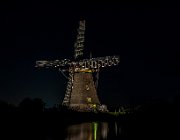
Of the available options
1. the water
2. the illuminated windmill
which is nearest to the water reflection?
the water

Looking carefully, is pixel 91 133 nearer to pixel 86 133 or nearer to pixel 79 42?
pixel 86 133

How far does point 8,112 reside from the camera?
36.8 m

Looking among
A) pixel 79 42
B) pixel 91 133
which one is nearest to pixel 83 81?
pixel 79 42

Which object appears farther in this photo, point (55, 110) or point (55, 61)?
point (55, 61)

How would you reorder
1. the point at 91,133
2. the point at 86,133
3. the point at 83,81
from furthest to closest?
the point at 83,81, the point at 91,133, the point at 86,133

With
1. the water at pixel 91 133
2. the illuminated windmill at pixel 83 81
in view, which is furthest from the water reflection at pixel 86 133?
the illuminated windmill at pixel 83 81

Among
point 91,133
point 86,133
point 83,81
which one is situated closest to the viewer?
point 86,133

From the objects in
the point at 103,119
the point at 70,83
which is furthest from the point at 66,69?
the point at 103,119

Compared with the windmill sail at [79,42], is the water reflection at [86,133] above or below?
below

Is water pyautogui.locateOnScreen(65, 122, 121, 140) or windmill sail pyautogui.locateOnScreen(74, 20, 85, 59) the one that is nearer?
water pyautogui.locateOnScreen(65, 122, 121, 140)

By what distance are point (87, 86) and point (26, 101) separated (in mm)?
12275

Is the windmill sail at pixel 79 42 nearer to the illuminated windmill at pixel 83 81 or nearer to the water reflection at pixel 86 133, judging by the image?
the illuminated windmill at pixel 83 81

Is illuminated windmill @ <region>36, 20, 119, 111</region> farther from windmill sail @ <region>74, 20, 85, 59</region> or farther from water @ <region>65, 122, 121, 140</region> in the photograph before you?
water @ <region>65, 122, 121, 140</region>

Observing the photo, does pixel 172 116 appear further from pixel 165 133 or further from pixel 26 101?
pixel 26 101
